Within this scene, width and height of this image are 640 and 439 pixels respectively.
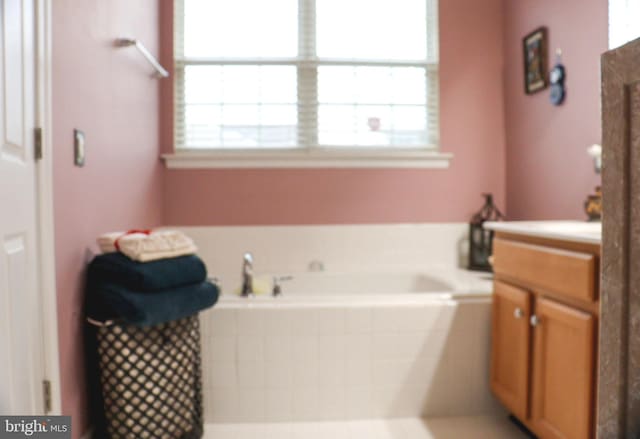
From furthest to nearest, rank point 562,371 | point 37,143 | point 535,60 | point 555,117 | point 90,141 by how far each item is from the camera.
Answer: point 535,60 < point 555,117 < point 90,141 < point 562,371 < point 37,143

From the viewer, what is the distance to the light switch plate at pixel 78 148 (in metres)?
1.67

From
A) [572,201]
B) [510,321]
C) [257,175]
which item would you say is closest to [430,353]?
[510,321]

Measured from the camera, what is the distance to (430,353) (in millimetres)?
2145

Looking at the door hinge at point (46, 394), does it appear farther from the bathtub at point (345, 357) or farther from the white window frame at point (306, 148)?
the white window frame at point (306, 148)

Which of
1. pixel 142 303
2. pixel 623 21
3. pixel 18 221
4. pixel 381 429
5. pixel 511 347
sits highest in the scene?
pixel 623 21

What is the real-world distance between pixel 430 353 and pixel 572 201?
105 cm

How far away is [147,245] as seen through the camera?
5.58 feet

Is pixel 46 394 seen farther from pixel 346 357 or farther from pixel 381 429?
pixel 381 429

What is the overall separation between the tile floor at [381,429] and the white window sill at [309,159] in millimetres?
1478

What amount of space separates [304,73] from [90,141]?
1508mm

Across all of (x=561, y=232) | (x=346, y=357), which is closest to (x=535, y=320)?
(x=561, y=232)

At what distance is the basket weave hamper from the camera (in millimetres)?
1633

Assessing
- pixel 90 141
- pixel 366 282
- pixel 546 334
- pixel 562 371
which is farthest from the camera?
pixel 366 282

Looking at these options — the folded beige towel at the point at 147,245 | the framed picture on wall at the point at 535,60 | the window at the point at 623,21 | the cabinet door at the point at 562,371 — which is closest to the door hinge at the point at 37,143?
the folded beige towel at the point at 147,245
